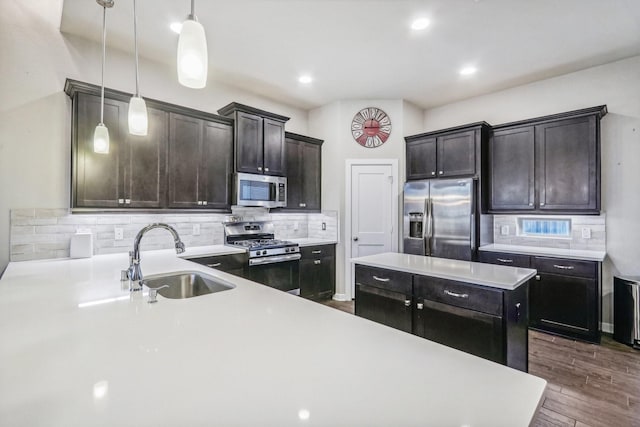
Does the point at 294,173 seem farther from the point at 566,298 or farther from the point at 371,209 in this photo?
the point at 566,298

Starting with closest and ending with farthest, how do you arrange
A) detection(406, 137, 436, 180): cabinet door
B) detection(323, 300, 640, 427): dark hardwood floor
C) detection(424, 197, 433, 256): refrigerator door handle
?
1. detection(323, 300, 640, 427): dark hardwood floor
2. detection(424, 197, 433, 256): refrigerator door handle
3. detection(406, 137, 436, 180): cabinet door

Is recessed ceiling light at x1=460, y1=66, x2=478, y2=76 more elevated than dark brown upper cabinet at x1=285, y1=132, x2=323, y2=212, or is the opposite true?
recessed ceiling light at x1=460, y1=66, x2=478, y2=76

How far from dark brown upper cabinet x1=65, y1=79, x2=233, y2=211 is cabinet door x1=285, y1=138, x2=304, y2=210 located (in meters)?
1.02

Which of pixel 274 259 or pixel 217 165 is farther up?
pixel 217 165

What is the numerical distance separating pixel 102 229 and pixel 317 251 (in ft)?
8.61

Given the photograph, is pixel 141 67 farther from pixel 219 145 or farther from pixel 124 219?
pixel 124 219

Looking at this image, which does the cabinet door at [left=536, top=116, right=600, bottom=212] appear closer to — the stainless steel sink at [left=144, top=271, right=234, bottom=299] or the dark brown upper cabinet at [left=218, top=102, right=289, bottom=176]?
the dark brown upper cabinet at [left=218, top=102, right=289, bottom=176]

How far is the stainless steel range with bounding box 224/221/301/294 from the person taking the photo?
3717mm

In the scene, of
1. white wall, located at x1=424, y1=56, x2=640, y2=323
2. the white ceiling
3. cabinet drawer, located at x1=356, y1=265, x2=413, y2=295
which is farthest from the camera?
white wall, located at x1=424, y1=56, x2=640, y2=323

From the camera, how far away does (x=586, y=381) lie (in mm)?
2480

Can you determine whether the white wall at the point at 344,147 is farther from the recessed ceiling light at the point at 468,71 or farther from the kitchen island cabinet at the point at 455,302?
the kitchen island cabinet at the point at 455,302

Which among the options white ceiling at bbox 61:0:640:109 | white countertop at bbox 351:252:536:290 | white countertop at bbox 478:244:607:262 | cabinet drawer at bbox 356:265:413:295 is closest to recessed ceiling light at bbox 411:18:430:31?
white ceiling at bbox 61:0:640:109

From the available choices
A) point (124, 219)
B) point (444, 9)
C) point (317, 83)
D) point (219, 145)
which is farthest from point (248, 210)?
point (444, 9)

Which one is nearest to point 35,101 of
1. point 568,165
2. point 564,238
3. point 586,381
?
point 586,381
